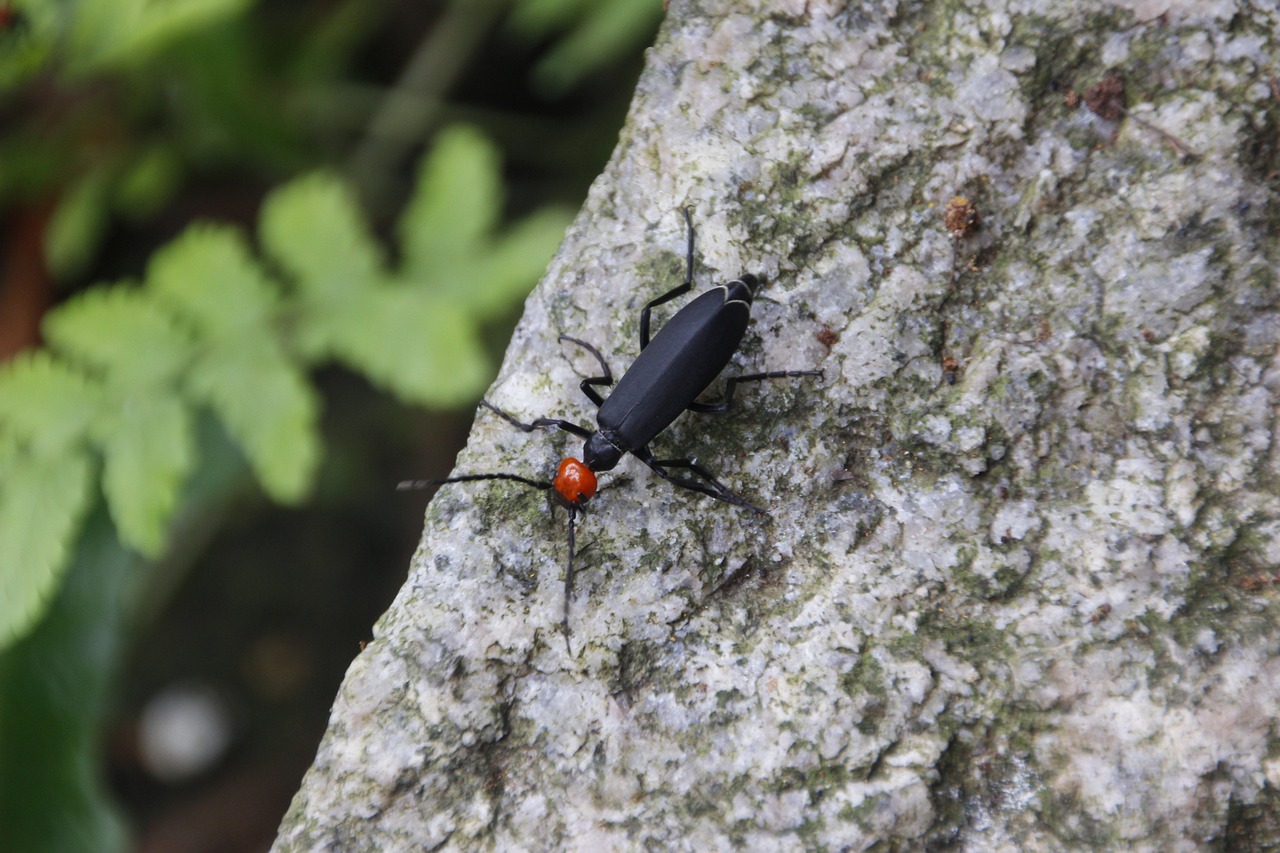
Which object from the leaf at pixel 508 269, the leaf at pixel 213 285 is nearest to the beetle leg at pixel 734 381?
the leaf at pixel 508 269

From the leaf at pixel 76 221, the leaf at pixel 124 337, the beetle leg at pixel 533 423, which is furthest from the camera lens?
the leaf at pixel 76 221

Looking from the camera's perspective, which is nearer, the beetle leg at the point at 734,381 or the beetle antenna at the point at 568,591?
the beetle antenna at the point at 568,591

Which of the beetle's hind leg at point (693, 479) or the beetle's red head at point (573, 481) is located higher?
the beetle's red head at point (573, 481)

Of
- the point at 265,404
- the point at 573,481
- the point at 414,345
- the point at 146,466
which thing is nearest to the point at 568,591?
the point at 573,481

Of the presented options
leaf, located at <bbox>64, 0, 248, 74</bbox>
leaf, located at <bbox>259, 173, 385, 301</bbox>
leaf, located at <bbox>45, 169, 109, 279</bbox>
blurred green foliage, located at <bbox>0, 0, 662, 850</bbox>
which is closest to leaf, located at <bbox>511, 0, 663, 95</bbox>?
blurred green foliage, located at <bbox>0, 0, 662, 850</bbox>

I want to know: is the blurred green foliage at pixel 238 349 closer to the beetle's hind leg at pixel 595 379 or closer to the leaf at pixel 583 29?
the leaf at pixel 583 29

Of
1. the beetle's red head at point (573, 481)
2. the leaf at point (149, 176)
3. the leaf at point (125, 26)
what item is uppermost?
the leaf at point (125, 26)

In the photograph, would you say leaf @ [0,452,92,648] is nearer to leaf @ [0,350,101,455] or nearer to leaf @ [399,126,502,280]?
leaf @ [0,350,101,455]

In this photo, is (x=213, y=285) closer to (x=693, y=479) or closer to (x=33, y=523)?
(x=33, y=523)

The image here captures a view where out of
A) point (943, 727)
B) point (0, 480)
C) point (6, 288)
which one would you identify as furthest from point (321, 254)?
point (943, 727)
